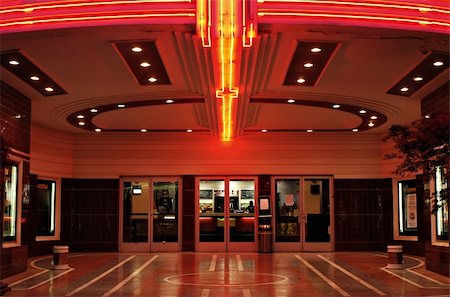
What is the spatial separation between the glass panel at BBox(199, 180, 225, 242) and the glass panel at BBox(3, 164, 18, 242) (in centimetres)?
745

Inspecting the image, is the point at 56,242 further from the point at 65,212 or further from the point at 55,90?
the point at 55,90

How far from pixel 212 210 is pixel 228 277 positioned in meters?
7.27

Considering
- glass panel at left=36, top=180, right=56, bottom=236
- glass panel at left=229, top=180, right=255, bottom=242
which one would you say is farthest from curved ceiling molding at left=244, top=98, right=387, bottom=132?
glass panel at left=36, top=180, right=56, bottom=236

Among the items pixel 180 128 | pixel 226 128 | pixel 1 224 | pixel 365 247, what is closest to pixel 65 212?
pixel 180 128

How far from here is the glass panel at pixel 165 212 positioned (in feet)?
63.0

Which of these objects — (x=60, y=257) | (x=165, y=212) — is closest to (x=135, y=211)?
(x=165, y=212)

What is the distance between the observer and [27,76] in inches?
457

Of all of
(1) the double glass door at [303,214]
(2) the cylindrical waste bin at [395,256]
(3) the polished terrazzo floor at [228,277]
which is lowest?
(3) the polished terrazzo floor at [228,277]

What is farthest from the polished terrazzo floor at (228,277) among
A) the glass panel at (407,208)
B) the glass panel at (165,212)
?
the glass panel at (165,212)

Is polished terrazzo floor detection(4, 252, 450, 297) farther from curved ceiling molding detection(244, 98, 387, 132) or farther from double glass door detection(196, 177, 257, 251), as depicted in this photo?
curved ceiling molding detection(244, 98, 387, 132)

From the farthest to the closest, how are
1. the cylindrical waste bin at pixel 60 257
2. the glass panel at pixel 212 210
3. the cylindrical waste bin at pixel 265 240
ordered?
the glass panel at pixel 212 210 < the cylindrical waste bin at pixel 265 240 < the cylindrical waste bin at pixel 60 257

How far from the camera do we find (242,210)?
63.2 feet

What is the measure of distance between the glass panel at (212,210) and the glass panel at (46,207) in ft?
Answer: 15.3

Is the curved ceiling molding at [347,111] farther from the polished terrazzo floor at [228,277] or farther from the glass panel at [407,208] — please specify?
the polished terrazzo floor at [228,277]
